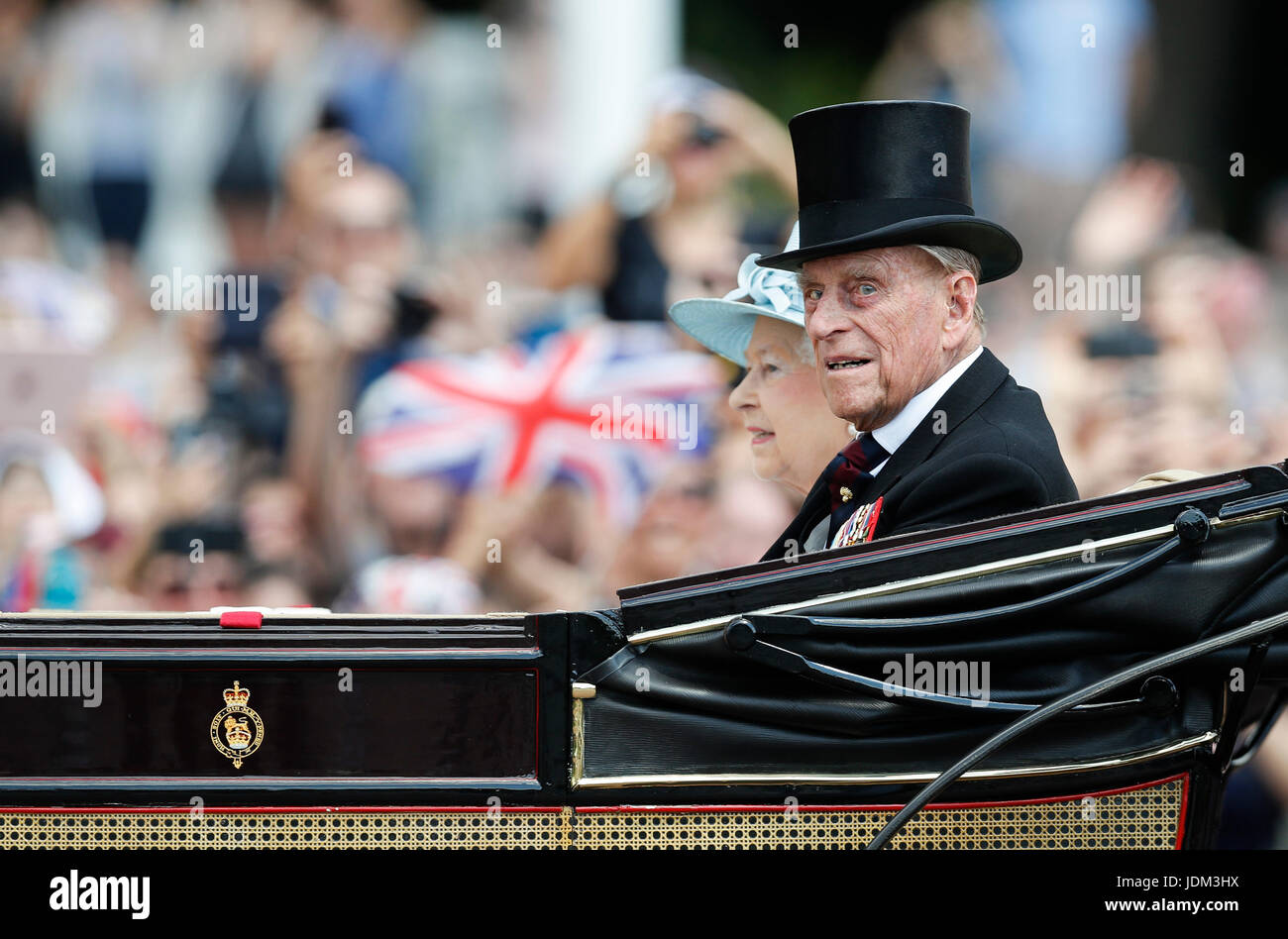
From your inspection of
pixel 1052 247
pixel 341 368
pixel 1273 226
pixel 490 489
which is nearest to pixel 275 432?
pixel 341 368

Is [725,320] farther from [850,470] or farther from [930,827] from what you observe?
[930,827]

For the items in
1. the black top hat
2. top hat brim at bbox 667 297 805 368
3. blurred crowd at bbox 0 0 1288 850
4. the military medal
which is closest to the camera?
the military medal

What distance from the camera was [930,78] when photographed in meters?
6.69

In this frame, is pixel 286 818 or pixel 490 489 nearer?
pixel 286 818

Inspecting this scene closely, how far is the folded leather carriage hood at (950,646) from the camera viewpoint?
101 inches

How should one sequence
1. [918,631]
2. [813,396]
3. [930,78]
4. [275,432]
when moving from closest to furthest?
[918,631] < [813,396] < [275,432] < [930,78]

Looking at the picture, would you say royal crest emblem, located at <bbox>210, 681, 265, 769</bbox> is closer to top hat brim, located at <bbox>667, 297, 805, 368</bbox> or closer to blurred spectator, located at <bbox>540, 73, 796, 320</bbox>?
top hat brim, located at <bbox>667, 297, 805, 368</bbox>

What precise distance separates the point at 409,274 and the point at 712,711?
13.9 ft

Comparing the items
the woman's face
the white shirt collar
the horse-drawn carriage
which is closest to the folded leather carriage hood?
the horse-drawn carriage

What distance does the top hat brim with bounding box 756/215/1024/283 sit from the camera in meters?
2.86

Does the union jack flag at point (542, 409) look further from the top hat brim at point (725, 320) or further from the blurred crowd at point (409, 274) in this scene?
the top hat brim at point (725, 320)

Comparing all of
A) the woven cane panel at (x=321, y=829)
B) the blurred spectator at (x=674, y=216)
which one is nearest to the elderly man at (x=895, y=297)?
the woven cane panel at (x=321, y=829)
